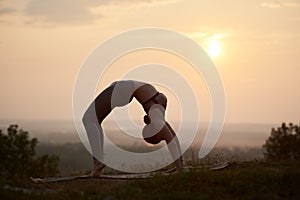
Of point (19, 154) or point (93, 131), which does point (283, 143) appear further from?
point (19, 154)

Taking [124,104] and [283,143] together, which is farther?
[283,143]

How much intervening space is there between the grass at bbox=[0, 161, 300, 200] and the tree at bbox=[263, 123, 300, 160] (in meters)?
4.14

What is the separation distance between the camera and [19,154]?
16156 millimetres

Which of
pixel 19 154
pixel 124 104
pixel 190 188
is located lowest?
pixel 190 188

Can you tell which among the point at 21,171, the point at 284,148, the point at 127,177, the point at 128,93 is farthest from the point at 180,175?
the point at 21,171

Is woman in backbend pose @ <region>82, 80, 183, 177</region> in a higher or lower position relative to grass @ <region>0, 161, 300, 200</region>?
higher

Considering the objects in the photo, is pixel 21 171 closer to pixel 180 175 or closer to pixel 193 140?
pixel 193 140

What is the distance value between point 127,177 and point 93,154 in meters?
0.84

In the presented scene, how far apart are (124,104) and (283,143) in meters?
4.96

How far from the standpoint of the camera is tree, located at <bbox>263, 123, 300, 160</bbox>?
1441cm

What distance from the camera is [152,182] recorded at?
958 cm

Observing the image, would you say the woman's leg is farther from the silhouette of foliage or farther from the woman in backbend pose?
the silhouette of foliage

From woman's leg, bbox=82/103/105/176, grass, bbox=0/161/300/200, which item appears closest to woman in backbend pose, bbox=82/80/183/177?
woman's leg, bbox=82/103/105/176

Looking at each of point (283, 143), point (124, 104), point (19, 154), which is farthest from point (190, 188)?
point (19, 154)
